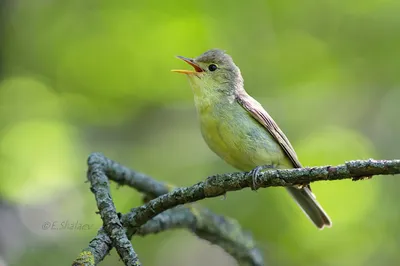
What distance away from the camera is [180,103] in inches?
282

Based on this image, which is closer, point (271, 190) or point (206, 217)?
point (206, 217)

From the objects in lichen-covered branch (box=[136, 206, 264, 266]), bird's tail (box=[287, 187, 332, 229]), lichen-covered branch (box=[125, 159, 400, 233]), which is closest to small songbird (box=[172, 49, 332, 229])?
bird's tail (box=[287, 187, 332, 229])

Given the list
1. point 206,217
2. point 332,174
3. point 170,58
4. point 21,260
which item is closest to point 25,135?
point 21,260

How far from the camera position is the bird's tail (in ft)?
16.5

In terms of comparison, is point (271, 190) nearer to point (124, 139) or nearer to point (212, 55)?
point (212, 55)

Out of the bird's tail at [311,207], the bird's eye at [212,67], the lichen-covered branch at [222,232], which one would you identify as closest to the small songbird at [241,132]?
the bird's tail at [311,207]

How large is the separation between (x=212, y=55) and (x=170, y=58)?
1.07 m

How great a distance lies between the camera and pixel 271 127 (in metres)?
4.85

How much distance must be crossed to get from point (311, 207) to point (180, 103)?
2.64 metres

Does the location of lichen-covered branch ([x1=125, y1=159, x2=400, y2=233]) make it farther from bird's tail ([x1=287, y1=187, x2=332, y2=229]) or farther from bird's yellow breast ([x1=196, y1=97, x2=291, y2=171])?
bird's tail ([x1=287, y1=187, x2=332, y2=229])

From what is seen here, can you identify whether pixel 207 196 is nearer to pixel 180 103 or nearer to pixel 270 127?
pixel 270 127

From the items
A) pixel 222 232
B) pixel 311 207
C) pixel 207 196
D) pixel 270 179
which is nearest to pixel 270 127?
pixel 311 207

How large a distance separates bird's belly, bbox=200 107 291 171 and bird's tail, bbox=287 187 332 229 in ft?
1.52

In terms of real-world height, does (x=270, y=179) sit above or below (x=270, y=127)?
below
